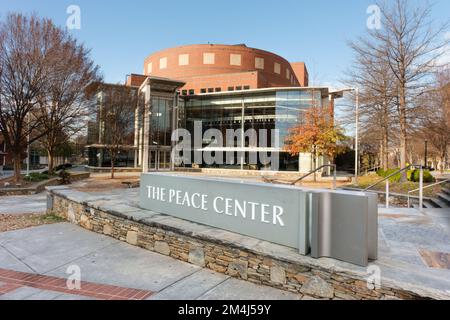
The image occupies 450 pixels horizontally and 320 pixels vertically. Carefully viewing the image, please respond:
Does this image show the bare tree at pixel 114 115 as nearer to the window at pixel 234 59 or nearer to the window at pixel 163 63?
the window at pixel 234 59

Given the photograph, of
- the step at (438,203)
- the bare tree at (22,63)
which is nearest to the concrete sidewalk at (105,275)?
the step at (438,203)

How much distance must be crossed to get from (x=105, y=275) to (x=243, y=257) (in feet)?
7.00

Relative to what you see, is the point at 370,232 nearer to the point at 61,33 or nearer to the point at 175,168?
the point at 61,33

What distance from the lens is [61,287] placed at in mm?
4148

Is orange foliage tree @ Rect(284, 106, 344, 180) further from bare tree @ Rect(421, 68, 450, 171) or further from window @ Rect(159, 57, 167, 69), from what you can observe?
window @ Rect(159, 57, 167, 69)

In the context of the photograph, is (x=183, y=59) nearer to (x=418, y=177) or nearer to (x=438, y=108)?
(x=438, y=108)

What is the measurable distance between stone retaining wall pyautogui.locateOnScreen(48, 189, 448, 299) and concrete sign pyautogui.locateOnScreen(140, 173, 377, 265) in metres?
0.20

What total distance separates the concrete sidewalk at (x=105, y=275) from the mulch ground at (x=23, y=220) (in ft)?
5.12

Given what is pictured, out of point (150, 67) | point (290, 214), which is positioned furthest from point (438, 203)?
point (150, 67)

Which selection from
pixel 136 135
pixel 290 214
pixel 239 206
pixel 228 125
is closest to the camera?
pixel 290 214

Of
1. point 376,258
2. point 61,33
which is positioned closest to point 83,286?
point 376,258

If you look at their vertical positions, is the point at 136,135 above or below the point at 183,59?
below

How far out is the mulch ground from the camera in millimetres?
7832

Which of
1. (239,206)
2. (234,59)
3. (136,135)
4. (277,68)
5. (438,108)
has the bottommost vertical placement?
(239,206)
